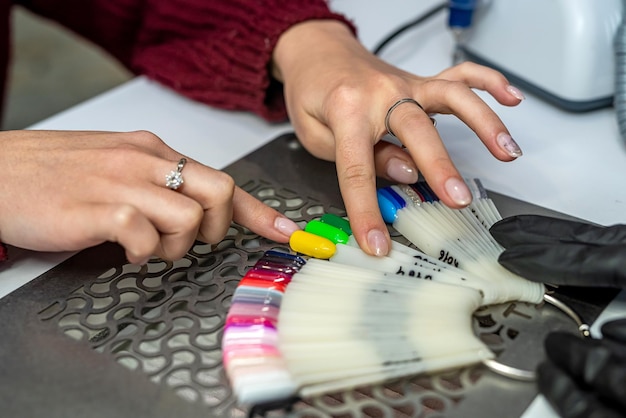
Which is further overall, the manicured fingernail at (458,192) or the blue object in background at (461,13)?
the blue object in background at (461,13)

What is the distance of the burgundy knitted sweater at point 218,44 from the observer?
0.75m

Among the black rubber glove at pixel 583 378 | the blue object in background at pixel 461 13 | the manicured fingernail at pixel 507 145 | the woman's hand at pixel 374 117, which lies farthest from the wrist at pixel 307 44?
the black rubber glove at pixel 583 378

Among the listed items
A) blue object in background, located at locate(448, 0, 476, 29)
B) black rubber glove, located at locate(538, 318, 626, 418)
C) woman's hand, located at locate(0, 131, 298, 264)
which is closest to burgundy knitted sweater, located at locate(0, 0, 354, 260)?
blue object in background, located at locate(448, 0, 476, 29)

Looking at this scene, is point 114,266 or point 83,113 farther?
point 83,113

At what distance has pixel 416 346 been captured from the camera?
1.43ft

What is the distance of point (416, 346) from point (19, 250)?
1.10ft

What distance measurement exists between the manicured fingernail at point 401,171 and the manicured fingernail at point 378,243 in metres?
0.09

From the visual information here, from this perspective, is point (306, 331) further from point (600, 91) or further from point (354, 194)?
point (600, 91)

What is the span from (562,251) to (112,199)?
12.2 inches

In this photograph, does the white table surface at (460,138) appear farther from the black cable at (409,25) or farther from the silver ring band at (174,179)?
the silver ring band at (174,179)

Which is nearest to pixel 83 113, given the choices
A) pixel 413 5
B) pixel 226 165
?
pixel 226 165

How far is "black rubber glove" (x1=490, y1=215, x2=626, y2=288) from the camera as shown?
0.45 m

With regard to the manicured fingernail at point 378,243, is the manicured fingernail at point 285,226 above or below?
below

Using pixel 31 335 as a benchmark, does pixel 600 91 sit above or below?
above
